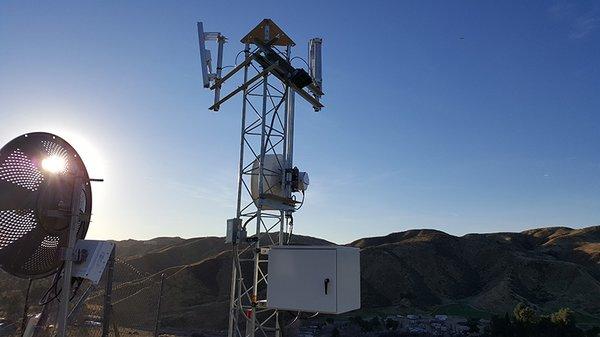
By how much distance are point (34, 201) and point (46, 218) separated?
33cm

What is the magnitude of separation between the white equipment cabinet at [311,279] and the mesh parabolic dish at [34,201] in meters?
5.23

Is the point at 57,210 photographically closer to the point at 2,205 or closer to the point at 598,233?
the point at 2,205

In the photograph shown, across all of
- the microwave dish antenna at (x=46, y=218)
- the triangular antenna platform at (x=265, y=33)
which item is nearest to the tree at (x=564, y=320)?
the triangular antenna platform at (x=265, y=33)

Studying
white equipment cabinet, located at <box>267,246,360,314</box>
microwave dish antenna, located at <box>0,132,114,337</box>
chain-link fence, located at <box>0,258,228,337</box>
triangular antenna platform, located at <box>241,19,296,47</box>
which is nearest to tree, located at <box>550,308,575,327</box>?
chain-link fence, located at <box>0,258,228,337</box>

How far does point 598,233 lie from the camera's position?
382ft

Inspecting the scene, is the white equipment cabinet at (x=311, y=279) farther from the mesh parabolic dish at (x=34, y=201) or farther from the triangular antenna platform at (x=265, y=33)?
the triangular antenna platform at (x=265, y=33)

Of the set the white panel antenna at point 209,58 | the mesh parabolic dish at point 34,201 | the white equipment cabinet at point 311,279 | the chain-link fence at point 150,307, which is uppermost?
the white panel antenna at point 209,58

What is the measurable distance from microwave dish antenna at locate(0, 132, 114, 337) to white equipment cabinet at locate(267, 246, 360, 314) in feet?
15.4

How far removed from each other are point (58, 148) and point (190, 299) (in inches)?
2539

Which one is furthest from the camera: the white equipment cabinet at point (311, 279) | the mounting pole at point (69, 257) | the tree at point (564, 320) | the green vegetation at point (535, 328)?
the tree at point (564, 320)

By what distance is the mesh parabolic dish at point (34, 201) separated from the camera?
699 centimetres

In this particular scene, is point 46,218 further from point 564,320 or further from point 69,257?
point 564,320

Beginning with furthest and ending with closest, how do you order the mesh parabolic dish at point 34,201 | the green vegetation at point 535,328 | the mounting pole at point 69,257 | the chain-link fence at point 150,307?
1. the chain-link fence at point 150,307
2. the green vegetation at point 535,328
3. the mounting pole at point 69,257
4. the mesh parabolic dish at point 34,201

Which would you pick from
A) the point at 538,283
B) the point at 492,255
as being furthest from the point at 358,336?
the point at 492,255
